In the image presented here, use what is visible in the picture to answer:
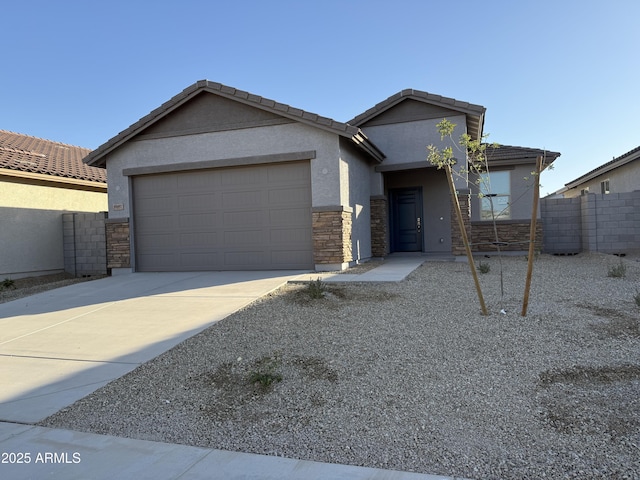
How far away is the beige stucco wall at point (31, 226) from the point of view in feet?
44.9

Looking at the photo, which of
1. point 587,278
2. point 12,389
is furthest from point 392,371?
point 587,278

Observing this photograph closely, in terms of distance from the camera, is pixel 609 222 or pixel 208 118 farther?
pixel 609 222

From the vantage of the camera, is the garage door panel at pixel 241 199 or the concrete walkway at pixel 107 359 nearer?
the concrete walkway at pixel 107 359

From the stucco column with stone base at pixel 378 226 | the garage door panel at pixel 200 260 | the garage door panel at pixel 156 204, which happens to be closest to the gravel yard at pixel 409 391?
the garage door panel at pixel 200 260

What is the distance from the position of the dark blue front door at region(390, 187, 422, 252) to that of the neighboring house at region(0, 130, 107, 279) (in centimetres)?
1081

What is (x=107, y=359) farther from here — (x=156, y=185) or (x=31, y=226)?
(x=31, y=226)

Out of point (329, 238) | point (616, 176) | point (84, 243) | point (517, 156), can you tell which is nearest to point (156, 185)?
point (84, 243)

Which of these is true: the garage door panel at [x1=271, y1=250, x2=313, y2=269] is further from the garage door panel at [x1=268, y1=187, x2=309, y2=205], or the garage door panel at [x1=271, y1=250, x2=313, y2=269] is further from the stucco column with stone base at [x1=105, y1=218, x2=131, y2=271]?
the stucco column with stone base at [x1=105, y1=218, x2=131, y2=271]

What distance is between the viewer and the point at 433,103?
1405cm

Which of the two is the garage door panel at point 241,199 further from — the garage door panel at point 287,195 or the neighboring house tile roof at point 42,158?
the neighboring house tile roof at point 42,158

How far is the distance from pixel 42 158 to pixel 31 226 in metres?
3.41

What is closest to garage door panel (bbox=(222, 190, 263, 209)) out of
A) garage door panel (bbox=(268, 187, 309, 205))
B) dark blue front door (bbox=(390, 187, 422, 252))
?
garage door panel (bbox=(268, 187, 309, 205))

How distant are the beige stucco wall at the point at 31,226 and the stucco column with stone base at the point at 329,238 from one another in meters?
9.02

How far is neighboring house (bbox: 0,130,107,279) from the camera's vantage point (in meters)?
13.7
